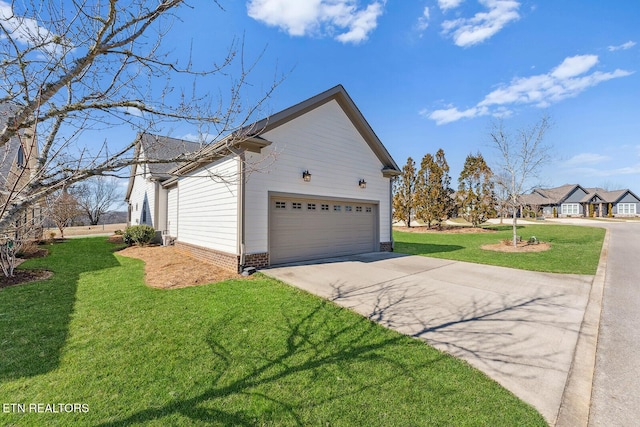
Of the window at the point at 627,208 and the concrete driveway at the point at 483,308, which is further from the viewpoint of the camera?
the window at the point at 627,208

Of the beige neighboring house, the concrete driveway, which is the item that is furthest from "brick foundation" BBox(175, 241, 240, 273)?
the beige neighboring house

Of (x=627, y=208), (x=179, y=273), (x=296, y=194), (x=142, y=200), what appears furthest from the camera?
(x=627, y=208)

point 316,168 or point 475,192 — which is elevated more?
point 475,192

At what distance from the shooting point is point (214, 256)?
889cm

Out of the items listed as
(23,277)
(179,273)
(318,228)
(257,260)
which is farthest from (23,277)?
(318,228)

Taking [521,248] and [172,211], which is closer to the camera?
[521,248]

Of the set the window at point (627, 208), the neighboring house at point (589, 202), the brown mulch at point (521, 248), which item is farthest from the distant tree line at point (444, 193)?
the window at point (627, 208)

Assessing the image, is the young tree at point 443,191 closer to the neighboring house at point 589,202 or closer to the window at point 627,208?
the neighboring house at point 589,202

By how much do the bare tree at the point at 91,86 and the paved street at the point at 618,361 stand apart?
4556 mm

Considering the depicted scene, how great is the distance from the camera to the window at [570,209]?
46250mm

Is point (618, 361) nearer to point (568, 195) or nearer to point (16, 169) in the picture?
point (16, 169)

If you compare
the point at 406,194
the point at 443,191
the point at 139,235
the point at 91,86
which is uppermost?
the point at 443,191

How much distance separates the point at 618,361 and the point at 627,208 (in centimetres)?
6452

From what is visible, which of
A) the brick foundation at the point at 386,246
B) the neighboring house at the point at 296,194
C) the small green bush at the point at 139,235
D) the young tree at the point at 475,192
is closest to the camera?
the neighboring house at the point at 296,194
